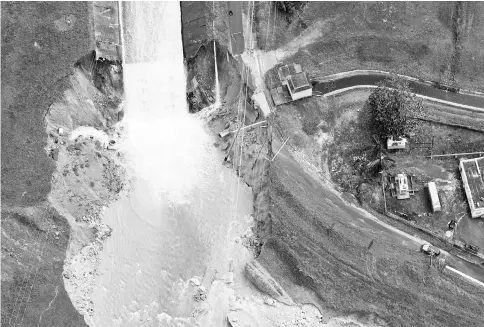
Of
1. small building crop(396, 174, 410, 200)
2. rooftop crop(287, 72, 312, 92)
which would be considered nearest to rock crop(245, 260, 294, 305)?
small building crop(396, 174, 410, 200)

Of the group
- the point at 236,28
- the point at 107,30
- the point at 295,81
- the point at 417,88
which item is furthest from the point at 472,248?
the point at 107,30

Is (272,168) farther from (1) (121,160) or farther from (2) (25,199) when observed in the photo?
(2) (25,199)

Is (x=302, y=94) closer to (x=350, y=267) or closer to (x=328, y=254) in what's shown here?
(x=328, y=254)

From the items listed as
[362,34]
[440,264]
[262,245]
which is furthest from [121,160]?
[440,264]

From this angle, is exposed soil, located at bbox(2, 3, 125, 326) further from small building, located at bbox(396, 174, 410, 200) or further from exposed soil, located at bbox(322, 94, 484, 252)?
small building, located at bbox(396, 174, 410, 200)

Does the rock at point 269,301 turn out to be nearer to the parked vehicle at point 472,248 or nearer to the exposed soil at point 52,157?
the exposed soil at point 52,157

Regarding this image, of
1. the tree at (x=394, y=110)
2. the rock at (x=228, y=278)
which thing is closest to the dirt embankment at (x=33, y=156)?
the rock at (x=228, y=278)
